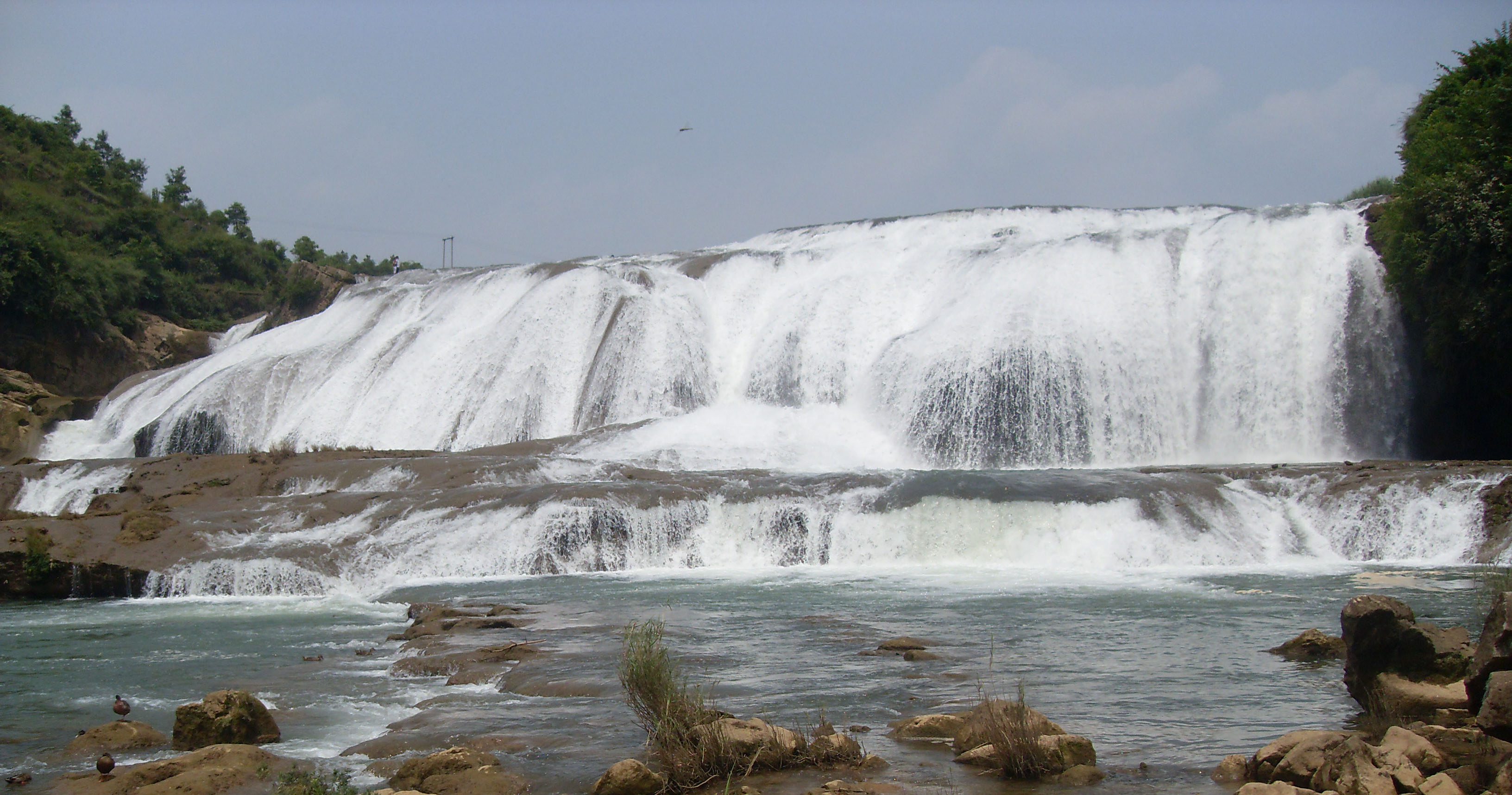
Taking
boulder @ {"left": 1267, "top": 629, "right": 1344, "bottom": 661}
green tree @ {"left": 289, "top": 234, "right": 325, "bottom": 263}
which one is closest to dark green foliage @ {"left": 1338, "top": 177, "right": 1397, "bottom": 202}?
boulder @ {"left": 1267, "top": 629, "right": 1344, "bottom": 661}

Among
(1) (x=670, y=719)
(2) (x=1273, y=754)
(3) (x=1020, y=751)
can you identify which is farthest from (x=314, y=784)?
(2) (x=1273, y=754)

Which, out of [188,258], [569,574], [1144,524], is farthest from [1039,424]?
[188,258]

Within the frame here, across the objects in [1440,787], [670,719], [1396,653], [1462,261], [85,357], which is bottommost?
[1440,787]

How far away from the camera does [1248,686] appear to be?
29.1 feet

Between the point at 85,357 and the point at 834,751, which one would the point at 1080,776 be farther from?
the point at 85,357

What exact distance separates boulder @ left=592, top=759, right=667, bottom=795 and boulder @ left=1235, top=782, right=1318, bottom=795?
113 inches

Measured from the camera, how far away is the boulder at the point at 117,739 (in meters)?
7.68

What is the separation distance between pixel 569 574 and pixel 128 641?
21.3ft

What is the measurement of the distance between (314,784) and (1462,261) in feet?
79.2

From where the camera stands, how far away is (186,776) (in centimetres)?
667

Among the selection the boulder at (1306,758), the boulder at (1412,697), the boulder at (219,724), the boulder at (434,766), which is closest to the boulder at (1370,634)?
the boulder at (1412,697)

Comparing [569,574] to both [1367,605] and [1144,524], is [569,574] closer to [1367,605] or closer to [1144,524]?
[1144,524]

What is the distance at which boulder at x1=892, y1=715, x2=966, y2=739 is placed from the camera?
7.43m

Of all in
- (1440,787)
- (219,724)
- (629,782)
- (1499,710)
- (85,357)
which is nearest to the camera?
(1440,787)
